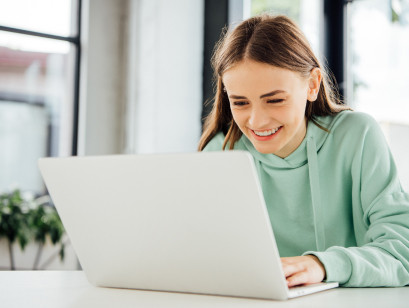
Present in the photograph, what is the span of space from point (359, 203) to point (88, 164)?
0.65 meters

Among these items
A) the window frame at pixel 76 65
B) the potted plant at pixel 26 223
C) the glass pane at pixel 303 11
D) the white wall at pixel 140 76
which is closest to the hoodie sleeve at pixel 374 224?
the glass pane at pixel 303 11

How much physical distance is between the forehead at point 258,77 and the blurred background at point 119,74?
1.64 meters

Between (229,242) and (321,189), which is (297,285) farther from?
(321,189)

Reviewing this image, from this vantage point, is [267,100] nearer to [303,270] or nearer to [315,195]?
[315,195]

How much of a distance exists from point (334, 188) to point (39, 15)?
2667 mm

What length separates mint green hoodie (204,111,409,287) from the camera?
1081 mm

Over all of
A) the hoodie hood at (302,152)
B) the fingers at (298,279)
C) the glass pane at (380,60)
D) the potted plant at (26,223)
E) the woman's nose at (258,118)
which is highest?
the glass pane at (380,60)

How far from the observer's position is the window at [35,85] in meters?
3.26

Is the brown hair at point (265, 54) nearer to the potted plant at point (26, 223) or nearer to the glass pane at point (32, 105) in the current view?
the potted plant at point (26, 223)

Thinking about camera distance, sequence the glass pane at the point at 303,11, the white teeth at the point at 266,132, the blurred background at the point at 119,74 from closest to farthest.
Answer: the white teeth at the point at 266,132, the blurred background at the point at 119,74, the glass pane at the point at 303,11

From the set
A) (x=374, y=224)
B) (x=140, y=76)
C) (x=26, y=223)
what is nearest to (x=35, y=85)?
(x=140, y=76)

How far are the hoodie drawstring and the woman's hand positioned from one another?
0.37 metres

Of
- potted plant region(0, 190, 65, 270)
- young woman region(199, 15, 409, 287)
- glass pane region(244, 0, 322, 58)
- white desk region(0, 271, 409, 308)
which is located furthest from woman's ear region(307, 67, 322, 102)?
potted plant region(0, 190, 65, 270)

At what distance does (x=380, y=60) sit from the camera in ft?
8.75
